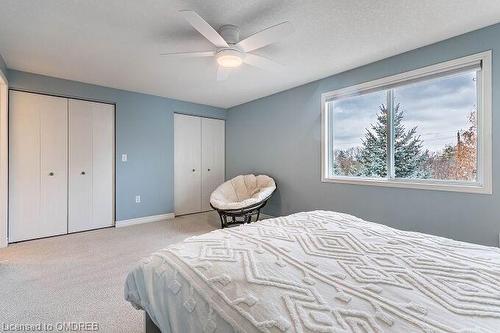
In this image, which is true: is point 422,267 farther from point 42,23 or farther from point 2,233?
point 2,233

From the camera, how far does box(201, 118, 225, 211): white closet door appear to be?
509cm

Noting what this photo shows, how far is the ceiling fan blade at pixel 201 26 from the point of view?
1.64 m

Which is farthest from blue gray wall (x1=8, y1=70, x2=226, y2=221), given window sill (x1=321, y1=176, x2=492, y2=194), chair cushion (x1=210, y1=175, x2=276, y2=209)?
window sill (x1=321, y1=176, x2=492, y2=194)

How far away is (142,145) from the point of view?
425 cm

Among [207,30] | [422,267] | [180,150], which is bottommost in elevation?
[422,267]

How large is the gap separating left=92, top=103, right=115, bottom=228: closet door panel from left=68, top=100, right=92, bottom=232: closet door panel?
7 cm

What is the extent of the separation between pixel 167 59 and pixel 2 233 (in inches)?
117

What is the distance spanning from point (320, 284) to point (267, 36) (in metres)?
1.81

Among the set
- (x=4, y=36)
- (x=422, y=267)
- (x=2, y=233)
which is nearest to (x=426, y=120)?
(x=422, y=267)

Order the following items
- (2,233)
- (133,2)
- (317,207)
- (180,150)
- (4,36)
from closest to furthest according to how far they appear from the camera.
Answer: (133,2), (4,36), (2,233), (317,207), (180,150)

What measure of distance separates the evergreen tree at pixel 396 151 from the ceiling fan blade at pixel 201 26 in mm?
2168

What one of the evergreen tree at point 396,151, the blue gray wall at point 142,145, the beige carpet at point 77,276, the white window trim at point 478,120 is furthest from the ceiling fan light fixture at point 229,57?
the blue gray wall at point 142,145

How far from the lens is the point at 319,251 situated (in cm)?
120

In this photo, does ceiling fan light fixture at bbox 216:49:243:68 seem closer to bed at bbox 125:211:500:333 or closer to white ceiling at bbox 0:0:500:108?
white ceiling at bbox 0:0:500:108
